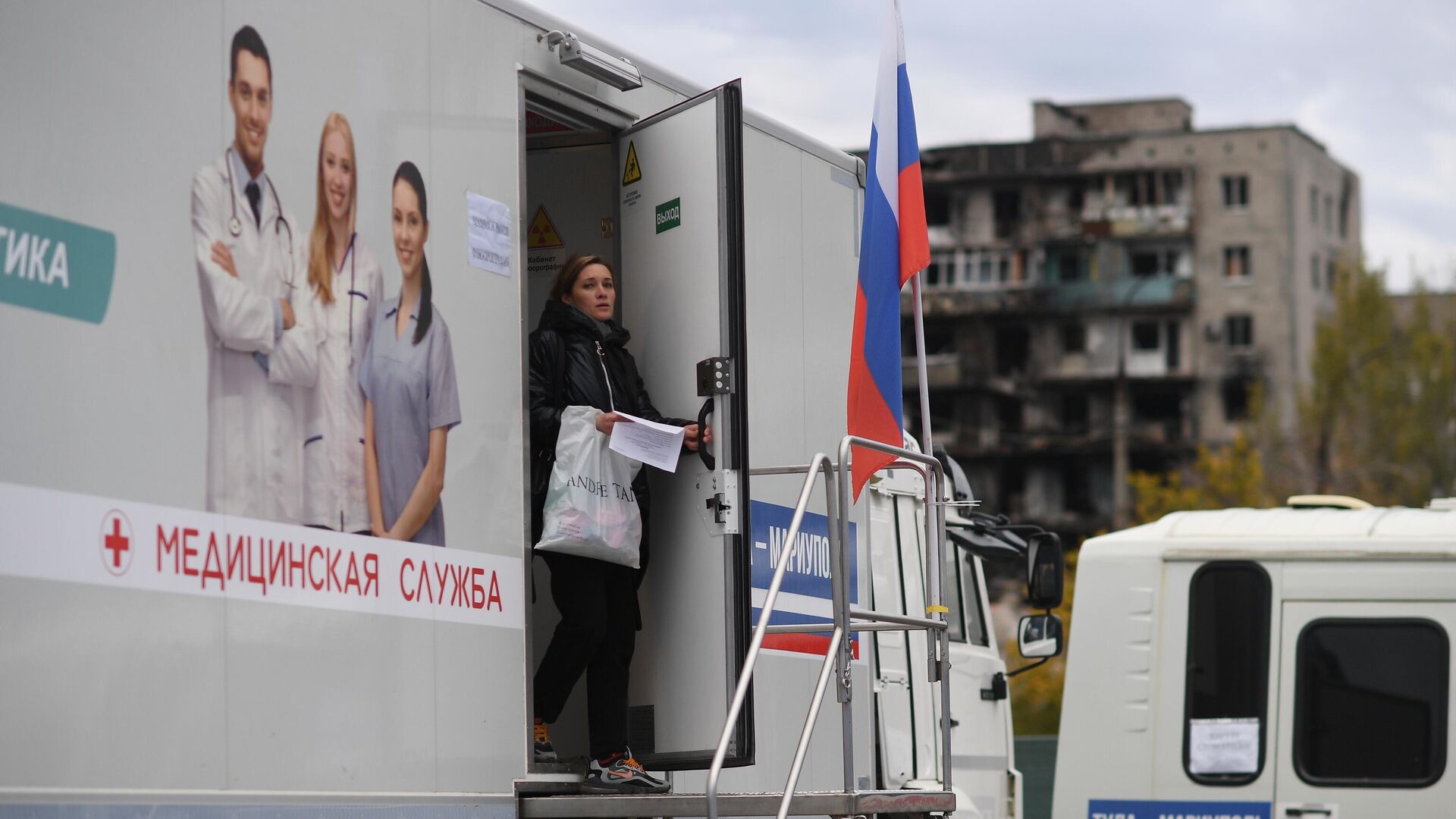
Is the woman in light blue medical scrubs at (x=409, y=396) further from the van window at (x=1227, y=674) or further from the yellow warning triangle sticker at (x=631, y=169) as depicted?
the van window at (x=1227, y=674)

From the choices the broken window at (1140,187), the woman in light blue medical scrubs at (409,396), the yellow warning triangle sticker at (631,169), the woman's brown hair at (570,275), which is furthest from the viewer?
the broken window at (1140,187)

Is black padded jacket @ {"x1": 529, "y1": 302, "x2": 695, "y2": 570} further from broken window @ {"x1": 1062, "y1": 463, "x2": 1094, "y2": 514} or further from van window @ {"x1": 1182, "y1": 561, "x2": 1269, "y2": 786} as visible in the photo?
broken window @ {"x1": 1062, "y1": 463, "x2": 1094, "y2": 514}

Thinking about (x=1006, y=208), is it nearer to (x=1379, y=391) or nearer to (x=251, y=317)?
(x=1379, y=391)

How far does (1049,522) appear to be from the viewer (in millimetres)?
64312

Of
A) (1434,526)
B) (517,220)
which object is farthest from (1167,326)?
(517,220)

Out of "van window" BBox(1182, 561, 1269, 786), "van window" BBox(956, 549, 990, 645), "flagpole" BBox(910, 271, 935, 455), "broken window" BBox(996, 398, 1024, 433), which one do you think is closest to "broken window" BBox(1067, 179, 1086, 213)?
"broken window" BBox(996, 398, 1024, 433)

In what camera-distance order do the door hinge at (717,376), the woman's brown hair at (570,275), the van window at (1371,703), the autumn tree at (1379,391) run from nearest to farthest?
1. the door hinge at (717,376)
2. the woman's brown hair at (570,275)
3. the van window at (1371,703)
4. the autumn tree at (1379,391)

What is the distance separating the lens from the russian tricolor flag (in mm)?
6680

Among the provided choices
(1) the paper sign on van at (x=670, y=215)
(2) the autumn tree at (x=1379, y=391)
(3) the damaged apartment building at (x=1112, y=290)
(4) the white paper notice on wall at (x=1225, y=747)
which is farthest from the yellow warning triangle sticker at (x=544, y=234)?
(3) the damaged apartment building at (x=1112, y=290)

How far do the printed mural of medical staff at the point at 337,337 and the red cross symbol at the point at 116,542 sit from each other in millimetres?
619

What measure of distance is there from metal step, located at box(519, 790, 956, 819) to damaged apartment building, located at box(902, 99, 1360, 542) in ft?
187

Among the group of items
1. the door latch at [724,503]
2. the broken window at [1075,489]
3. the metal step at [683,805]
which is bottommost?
the metal step at [683,805]

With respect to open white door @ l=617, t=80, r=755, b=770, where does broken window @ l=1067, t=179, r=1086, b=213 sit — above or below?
above

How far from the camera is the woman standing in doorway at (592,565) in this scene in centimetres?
588
